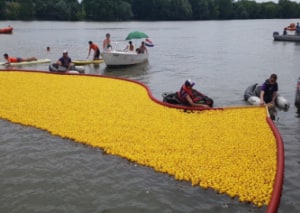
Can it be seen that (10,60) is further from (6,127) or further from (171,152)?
(171,152)

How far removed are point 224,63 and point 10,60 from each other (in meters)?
16.1

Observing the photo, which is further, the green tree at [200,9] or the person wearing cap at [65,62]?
the green tree at [200,9]

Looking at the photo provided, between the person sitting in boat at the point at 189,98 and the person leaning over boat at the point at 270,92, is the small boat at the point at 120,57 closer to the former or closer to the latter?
the person sitting in boat at the point at 189,98

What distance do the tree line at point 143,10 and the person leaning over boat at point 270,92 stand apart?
96.7 meters

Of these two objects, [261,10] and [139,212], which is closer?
[139,212]

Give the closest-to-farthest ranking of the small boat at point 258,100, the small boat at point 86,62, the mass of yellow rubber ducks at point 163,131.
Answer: the mass of yellow rubber ducks at point 163,131 → the small boat at point 258,100 → the small boat at point 86,62

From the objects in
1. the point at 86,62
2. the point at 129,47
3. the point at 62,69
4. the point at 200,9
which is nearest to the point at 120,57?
the point at 129,47

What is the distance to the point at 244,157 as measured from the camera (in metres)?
9.84

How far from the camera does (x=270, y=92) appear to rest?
15.7 metres

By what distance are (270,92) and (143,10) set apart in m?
115

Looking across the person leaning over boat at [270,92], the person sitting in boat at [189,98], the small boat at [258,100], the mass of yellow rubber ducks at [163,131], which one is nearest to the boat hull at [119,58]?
the mass of yellow rubber ducks at [163,131]

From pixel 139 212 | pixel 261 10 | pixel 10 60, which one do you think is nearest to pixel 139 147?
pixel 139 212

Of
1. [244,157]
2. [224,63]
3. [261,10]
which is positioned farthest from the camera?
[261,10]

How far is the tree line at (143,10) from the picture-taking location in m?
106
